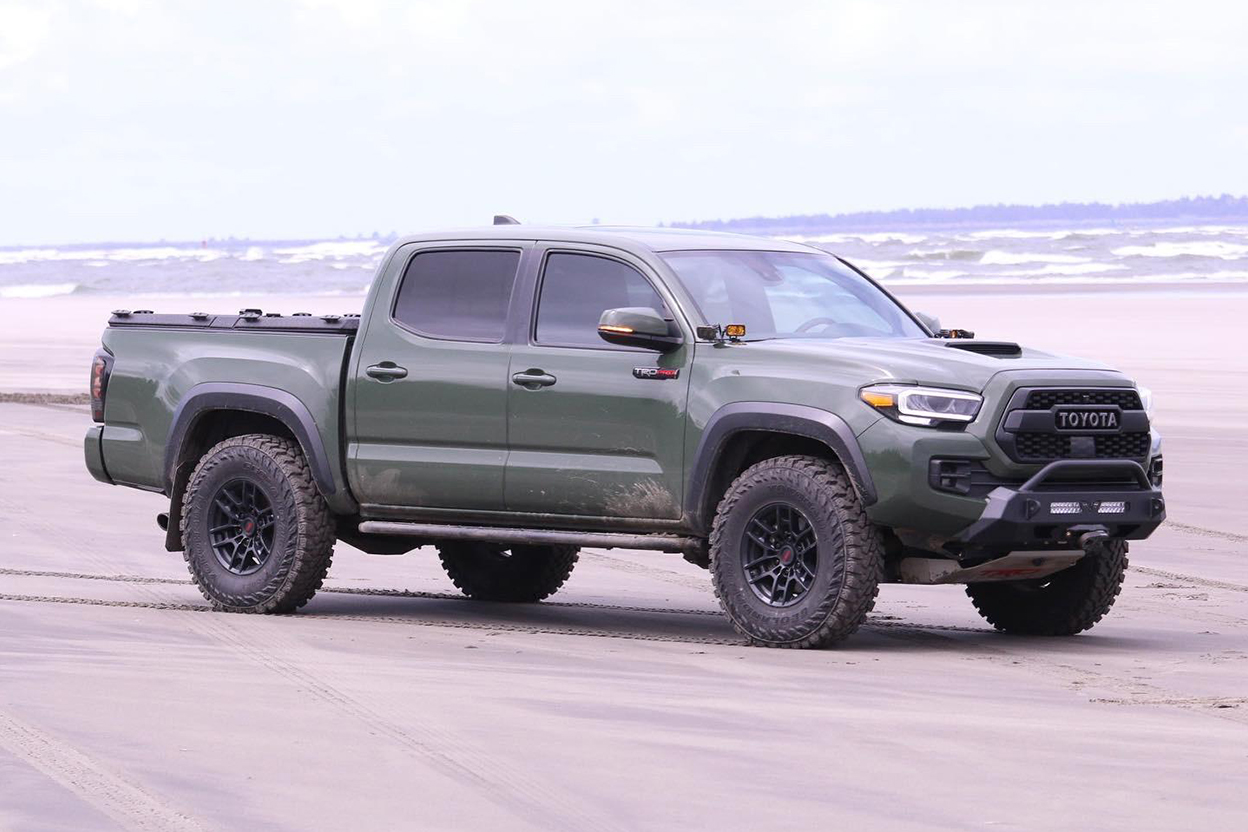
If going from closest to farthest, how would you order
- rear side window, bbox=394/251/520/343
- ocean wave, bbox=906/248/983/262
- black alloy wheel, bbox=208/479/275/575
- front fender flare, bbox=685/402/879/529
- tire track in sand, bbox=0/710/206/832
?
tire track in sand, bbox=0/710/206/832
front fender flare, bbox=685/402/879/529
rear side window, bbox=394/251/520/343
black alloy wheel, bbox=208/479/275/575
ocean wave, bbox=906/248/983/262

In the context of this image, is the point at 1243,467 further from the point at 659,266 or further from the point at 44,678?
the point at 44,678

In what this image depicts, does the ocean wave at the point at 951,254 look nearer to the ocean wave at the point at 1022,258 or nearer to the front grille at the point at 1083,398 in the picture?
the ocean wave at the point at 1022,258

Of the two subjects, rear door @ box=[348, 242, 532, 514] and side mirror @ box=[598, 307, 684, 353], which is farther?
rear door @ box=[348, 242, 532, 514]

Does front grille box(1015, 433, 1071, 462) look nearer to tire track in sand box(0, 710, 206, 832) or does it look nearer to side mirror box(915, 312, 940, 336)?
side mirror box(915, 312, 940, 336)

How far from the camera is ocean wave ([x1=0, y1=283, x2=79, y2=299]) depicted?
62906mm

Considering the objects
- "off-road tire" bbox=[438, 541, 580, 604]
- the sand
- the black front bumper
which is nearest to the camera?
the sand

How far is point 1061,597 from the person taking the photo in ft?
32.3

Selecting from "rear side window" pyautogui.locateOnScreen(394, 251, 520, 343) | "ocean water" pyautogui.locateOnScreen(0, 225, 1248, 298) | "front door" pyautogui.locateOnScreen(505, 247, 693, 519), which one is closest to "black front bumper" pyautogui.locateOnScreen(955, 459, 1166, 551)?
"front door" pyautogui.locateOnScreen(505, 247, 693, 519)

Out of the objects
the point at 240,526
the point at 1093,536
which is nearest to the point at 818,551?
the point at 1093,536

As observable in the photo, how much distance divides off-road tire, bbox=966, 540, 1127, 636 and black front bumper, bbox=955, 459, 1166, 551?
0.46 m

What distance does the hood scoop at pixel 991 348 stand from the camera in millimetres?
9125

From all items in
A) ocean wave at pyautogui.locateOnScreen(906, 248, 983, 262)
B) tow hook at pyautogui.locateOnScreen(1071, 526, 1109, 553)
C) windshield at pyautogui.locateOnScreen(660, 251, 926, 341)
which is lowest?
ocean wave at pyautogui.locateOnScreen(906, 248, 983, 262)

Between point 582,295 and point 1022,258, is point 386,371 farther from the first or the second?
point 1022,258

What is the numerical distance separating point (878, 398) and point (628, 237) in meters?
1.56
